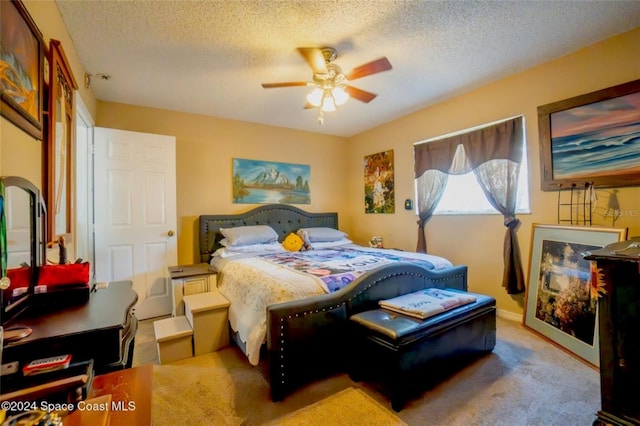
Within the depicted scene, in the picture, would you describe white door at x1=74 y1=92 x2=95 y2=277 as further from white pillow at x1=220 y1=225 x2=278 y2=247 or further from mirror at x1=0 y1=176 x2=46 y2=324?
mirror at x1=0 y1=176 x2=46 y2=324

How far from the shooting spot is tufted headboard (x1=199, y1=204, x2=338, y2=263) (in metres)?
3.95

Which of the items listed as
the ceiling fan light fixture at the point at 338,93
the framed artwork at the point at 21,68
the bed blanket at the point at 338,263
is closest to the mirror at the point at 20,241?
the framed artwork at the point at 21,68

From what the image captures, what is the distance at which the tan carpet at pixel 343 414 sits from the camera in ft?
5.59

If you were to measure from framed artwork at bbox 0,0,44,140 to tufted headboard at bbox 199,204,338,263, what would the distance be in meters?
2.54

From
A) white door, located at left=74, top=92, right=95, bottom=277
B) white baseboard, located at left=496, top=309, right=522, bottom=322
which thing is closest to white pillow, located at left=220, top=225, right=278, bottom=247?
white door, located at left=74, top=92, right=95, bottom=277

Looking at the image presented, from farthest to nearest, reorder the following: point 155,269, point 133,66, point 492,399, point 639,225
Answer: point 155,269 < point 133,66 < point 639,225 < point 492,399

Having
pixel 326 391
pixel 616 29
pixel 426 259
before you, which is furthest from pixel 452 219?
pixel 326 391

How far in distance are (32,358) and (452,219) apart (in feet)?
12.8

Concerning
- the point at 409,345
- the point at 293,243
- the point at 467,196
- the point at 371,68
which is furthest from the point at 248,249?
the point at 467,196

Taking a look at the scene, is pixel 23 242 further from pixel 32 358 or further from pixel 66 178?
pixel 66 178

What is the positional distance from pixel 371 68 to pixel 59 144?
229 centimetres

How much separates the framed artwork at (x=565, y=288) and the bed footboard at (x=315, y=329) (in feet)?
5.00

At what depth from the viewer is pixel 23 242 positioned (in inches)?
48.4

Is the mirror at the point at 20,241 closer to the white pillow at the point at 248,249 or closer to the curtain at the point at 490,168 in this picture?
the white pillow at the point at 248,249
